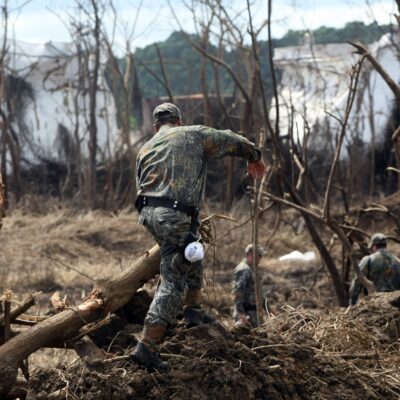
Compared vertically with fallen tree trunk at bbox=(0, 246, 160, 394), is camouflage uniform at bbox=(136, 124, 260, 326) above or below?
above

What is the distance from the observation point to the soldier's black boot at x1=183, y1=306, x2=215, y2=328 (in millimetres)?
6316

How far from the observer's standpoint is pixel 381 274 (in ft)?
35.5

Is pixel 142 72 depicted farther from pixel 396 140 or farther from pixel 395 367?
pixel 395 367

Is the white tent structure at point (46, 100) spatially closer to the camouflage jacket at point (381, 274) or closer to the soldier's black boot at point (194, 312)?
the camouflage jacket at point (381, 274)

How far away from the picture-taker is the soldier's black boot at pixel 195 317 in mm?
6316

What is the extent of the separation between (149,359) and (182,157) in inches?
49.8

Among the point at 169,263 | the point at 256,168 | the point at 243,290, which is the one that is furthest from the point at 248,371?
the point at 243,290

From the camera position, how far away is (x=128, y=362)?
5836mm

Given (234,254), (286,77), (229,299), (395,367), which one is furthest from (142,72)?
(395,367)

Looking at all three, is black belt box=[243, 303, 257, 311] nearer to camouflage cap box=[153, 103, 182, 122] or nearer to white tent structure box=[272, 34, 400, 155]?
camouflage cap box=[153, 103, 182, 122]

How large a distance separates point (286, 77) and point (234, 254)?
14.8m

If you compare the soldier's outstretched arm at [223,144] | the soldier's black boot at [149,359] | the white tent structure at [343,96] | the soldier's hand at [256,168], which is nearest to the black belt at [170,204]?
the soldier's outstretched arm at [223,144]

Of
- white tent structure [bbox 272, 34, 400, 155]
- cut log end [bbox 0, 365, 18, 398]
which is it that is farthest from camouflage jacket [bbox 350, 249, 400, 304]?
white tent structure [bbox 272, 34, 400, 155]

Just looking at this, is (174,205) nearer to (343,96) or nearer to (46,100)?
(343,96)
